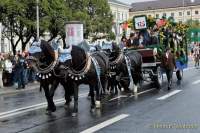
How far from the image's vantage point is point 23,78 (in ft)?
72.7

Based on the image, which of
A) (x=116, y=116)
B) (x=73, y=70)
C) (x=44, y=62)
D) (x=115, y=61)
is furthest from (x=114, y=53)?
(x=116, y=116)

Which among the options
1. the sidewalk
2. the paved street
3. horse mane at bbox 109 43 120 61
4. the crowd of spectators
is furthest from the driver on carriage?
the crowd of spectators

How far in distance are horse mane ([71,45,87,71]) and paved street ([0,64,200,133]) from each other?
3.81ft

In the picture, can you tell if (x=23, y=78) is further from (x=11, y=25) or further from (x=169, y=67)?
(x=11, y=25)

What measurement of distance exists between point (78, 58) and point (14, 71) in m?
11.1

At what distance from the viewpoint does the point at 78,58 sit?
465 inches

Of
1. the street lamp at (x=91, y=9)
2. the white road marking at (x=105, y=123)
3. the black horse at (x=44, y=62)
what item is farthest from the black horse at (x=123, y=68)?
the street lamp at (x=91, y=9)

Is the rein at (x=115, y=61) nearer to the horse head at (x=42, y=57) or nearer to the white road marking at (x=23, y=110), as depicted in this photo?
the white road marking at (x=23, y=110)

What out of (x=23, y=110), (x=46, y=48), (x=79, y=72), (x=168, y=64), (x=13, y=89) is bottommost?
(x=13, y=89)

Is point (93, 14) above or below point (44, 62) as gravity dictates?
above

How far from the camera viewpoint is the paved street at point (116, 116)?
968cm

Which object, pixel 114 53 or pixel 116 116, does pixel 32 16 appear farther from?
pixel 116 116

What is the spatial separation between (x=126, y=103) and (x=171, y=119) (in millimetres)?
3217

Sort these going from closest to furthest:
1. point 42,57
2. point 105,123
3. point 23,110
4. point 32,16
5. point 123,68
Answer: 1. point 105,123
2. point 42,57
3. point 23,110
4. point 123,68
5. point 32,16
